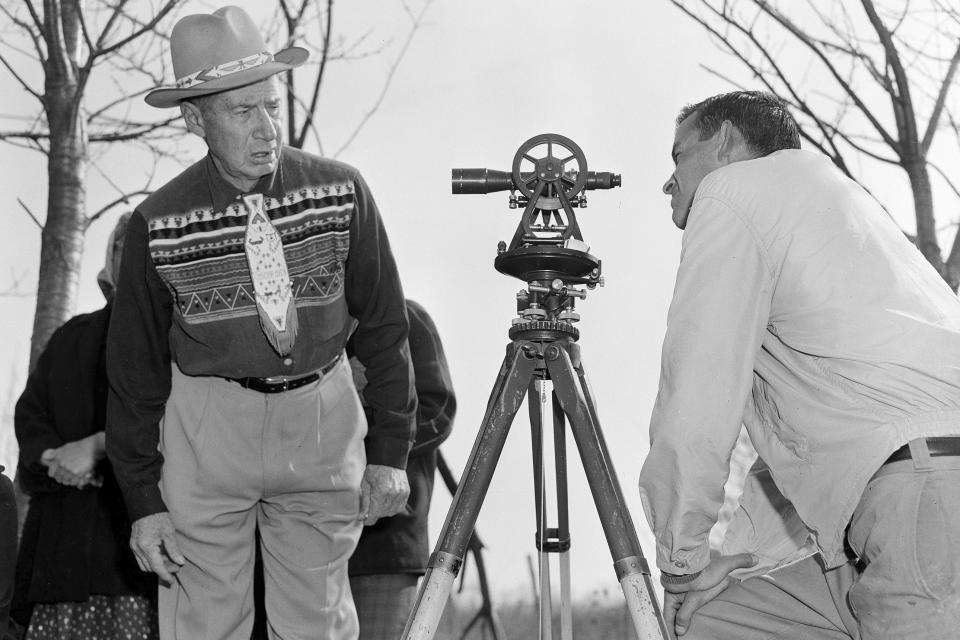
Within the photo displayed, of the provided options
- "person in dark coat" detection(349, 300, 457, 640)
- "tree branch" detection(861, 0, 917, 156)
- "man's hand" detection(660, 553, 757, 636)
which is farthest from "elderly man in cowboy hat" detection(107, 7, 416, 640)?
"tree branch" detection(861, 0, 917, 156)

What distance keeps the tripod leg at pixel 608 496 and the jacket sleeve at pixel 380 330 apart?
0.56 m

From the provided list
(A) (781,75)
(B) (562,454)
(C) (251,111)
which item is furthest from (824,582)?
(A) (781,75)

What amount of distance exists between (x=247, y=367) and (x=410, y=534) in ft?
3.58

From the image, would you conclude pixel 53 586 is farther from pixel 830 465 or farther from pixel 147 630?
pixel 830 465

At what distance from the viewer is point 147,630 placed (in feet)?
11.4

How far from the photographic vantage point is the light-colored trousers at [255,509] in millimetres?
2670

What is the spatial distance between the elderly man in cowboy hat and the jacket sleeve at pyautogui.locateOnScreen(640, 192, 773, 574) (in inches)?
38.1

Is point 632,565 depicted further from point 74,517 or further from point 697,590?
point 74,517

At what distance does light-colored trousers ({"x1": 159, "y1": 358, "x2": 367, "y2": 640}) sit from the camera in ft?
8.76

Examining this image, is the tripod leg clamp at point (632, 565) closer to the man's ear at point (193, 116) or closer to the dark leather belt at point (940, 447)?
the dark leather belt at point (940, 447)

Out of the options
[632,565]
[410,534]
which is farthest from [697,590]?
[410,534]

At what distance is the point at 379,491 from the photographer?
2789mm

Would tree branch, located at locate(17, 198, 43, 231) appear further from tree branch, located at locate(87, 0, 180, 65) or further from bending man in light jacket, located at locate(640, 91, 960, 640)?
bending man in light jacket, located at locate(640, 91, 960, 640)

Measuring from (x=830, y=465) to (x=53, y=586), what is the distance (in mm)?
2405
